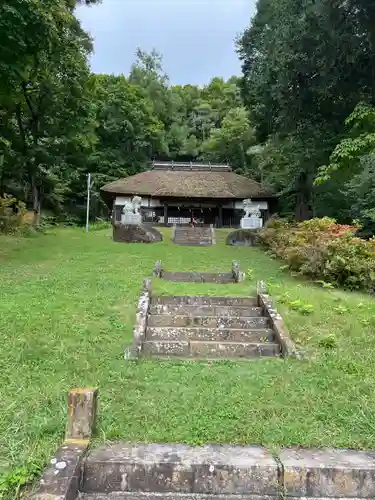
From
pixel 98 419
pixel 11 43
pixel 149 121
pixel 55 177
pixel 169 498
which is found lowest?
pixel 169 498

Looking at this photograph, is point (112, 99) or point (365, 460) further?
point (112, 99)

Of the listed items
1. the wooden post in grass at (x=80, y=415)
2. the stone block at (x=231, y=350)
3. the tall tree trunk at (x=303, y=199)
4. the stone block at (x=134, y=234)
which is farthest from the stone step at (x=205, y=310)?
the tall tree trunk at (x=303, y=199)

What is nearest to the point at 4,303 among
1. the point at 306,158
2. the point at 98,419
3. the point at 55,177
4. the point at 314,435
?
the point at 98,419

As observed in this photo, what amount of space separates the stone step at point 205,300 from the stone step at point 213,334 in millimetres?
1253

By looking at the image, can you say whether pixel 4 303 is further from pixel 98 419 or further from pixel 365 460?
pixel 365 460

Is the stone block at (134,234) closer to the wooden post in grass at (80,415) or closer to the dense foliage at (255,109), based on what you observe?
the dense foliage at (255,109)

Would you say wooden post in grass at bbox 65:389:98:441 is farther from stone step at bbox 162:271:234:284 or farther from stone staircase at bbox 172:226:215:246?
stone staircase at bbox 172:226:215:246

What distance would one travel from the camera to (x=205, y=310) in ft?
24.0

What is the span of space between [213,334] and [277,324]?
96 centimetres

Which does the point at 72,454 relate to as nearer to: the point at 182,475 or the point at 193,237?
the point at 182,475

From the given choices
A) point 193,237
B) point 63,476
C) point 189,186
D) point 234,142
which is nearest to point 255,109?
point 193,237

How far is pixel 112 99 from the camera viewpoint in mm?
33938

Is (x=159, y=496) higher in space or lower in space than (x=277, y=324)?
lower

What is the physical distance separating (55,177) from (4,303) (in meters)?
21.1
